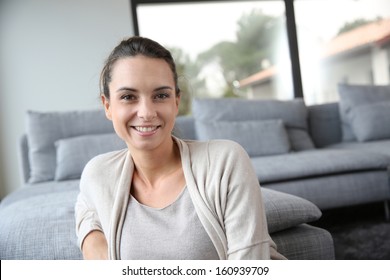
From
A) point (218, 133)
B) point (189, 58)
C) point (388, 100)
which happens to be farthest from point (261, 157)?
point (189, 58)

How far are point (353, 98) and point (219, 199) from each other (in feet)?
6.12

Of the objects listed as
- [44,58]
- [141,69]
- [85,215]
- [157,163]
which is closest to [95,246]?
[85,215]

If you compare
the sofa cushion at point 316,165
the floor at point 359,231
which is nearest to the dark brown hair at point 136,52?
the floor at point 359,231

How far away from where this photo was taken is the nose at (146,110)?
63cm

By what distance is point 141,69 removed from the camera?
63 cm

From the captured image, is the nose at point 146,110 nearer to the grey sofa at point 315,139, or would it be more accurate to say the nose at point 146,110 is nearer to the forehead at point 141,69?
the forehead at point 141,69

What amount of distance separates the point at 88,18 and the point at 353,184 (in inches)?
77.6

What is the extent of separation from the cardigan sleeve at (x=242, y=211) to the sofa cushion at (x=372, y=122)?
5.69 ft

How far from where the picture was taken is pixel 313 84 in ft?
9.65

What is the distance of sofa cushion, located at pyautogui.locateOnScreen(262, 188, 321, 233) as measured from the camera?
0.89 meters

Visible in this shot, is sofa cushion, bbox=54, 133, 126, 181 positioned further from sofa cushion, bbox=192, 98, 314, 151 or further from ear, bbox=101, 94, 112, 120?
ear, bbox=101, 94, 112, 120

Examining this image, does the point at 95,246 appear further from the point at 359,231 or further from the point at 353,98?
the point at 353,98

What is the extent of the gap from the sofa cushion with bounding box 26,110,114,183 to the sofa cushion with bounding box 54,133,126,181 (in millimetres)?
81
